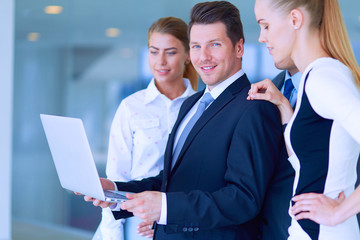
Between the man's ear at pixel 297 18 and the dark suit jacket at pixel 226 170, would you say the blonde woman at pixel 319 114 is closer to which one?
the man's ear at pixel 297 18

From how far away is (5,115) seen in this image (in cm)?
524

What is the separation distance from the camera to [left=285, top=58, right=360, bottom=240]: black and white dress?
147cm

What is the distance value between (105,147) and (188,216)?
406 centimetres

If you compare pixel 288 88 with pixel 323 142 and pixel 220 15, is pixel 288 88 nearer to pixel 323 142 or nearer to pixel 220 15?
pixel 220 15

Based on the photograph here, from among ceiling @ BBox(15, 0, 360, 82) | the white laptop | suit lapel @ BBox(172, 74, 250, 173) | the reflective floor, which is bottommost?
the reflective floor

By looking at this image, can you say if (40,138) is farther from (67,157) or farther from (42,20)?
(67,157)

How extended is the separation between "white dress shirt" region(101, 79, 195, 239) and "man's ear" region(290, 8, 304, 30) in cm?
→ 121

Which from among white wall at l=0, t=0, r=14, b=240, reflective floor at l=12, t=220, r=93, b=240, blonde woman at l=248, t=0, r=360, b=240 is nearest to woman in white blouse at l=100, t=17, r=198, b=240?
blonde woman at l=248, t=0, r=360, b=240

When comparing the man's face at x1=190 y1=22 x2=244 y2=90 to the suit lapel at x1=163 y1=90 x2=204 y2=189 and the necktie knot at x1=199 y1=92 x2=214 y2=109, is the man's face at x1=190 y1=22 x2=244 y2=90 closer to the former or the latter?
the necktie knot at x1=199 y1=92 x2=214 y2=109

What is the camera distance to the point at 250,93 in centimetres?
181

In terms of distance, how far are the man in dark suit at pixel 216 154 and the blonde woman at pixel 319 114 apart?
134 mm

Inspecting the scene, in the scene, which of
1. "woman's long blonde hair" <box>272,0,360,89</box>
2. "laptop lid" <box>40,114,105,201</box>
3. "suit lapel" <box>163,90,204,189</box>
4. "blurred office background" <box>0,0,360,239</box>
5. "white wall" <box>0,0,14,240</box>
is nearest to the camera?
"woman's long blonde hair" <box>272,0,360,89</box>

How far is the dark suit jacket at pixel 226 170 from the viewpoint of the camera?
1.71 metres

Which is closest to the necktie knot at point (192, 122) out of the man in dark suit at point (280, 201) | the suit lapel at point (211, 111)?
the suit lapel at point (211, 111)
